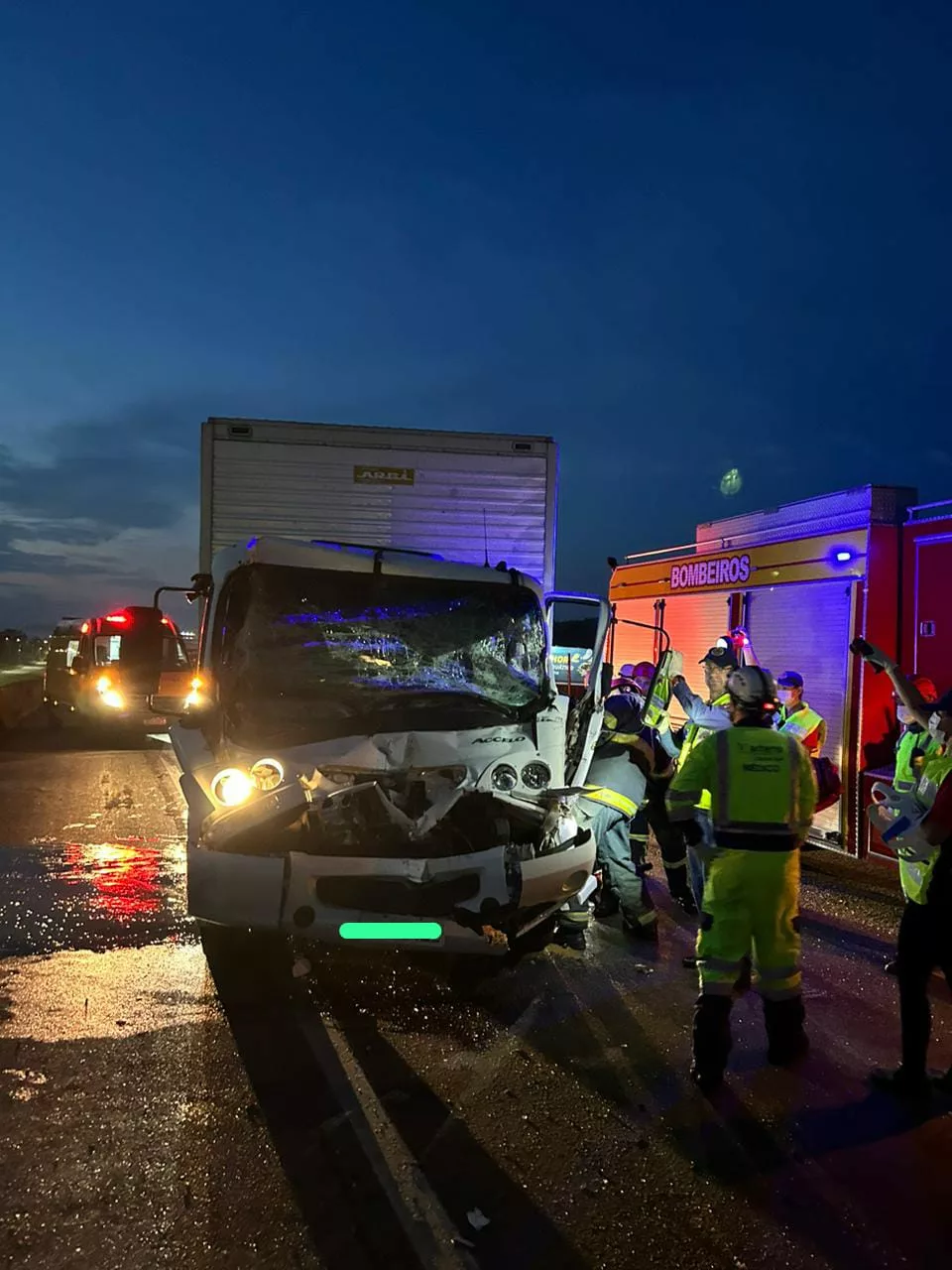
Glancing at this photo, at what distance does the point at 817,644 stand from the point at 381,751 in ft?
16.9

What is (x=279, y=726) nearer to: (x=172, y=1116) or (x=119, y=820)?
(x=172, y=1116)

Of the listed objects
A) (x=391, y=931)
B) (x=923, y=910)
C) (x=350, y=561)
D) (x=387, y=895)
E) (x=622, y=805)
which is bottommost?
Answer: (x=391, y=931)

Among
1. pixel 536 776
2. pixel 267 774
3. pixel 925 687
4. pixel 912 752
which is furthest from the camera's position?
pixel 925 687

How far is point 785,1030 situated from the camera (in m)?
4.01

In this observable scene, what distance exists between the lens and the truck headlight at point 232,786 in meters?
4.38

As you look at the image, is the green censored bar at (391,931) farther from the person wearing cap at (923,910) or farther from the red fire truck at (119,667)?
the red fire truck at (119,667)

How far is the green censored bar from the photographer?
4223 mm

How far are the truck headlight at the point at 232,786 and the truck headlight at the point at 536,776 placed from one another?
1.46 meters

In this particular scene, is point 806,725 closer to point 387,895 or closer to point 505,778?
point 505,778

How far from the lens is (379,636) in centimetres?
544

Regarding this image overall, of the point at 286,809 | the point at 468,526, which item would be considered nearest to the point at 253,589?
the point at 286,809

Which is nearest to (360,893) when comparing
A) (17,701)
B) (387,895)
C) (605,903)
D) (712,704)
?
(387,895)

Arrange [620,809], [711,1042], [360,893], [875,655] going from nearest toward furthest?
[711,1042]
[360,893]
[875,655]
[620,809]

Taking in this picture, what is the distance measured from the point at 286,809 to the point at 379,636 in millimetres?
1481
